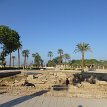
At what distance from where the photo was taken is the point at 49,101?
11219mm

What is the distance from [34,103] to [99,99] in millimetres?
3338

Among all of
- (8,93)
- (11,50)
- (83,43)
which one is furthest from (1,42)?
(8,93)

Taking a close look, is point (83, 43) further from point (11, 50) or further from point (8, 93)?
point (8, 93)

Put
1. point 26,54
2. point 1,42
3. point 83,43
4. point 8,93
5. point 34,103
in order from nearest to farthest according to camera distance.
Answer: point 34,103, point 8,93, point 1,42, point 83,43, point 26,54

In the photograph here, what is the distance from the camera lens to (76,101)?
446 inches

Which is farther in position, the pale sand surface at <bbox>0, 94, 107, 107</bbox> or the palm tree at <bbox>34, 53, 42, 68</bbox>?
the palm tree at <bbox>34, 53, 42, 68</bbox>

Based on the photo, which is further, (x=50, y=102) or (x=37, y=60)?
(x=37, y=60)

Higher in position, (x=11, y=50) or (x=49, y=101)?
(x=11, y=50)

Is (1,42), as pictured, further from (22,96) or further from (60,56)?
(22,96)

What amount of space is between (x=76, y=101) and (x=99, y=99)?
59.2 inches

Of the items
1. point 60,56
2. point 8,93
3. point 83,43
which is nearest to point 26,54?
point 60,56

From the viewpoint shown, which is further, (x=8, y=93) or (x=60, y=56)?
(x=60, y=56)

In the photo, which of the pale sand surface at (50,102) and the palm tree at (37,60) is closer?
the pale sand surface at (50,102)

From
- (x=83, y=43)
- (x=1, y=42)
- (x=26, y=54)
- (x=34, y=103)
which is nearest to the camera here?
(x=34, y=103)
